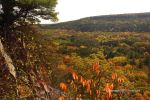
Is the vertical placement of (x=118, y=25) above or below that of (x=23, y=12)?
below

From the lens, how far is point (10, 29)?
16047 mm

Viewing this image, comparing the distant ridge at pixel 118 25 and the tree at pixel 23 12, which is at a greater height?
the tree at pixel 23 12

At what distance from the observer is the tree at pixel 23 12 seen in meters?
15.6

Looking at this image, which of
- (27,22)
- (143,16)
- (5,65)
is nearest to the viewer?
(5,65)

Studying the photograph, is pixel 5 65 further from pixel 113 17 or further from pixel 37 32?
pixel 113 17

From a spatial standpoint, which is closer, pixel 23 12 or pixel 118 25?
pixel 23 12

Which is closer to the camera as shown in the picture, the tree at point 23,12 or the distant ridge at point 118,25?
the tree at point 23,12

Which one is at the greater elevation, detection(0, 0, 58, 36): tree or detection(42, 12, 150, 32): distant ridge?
detection(0, 0, 58, 36): tree

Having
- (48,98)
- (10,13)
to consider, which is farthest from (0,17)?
(48,98)

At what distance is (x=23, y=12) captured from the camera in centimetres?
1628

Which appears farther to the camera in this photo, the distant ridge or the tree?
the distant ridge

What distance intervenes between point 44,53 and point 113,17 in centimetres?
8387

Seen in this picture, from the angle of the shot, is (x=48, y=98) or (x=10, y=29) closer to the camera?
(x=48, y=98)

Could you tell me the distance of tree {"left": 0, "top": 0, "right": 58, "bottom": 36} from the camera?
51.1 ft
